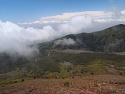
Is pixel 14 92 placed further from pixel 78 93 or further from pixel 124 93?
pixel 124 93

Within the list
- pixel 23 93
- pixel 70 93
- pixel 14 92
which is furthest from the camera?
pixel 14 92

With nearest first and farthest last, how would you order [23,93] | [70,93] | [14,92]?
[70,93] < [23,93] < [14,92]

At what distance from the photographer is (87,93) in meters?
42.2

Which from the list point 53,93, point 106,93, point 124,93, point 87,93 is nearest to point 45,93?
point 53,93

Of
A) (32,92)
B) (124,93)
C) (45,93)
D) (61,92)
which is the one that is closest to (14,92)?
(32,92)

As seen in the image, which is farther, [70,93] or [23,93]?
[23,93]

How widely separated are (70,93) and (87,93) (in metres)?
3.43

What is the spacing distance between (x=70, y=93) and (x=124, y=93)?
1127cm

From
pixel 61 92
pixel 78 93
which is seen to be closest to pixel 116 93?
pixel 78 93

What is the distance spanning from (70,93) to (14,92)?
14.9 meters

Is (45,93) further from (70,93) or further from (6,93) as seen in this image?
(6,93)

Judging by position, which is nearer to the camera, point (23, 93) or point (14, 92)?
point (23, 93)

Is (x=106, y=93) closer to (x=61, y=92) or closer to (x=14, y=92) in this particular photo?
(x=61, y=92)

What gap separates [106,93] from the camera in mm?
42906
